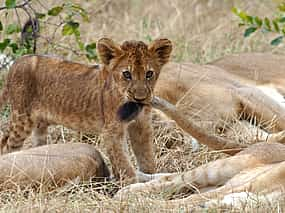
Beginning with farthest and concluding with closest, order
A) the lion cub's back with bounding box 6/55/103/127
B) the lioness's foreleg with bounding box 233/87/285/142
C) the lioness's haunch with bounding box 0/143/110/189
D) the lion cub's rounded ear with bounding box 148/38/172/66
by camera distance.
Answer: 1. the lioness's foreleg with bounding box 233/87/285/142
2. the lion cub's back with bounding box 6/55/103/127
3. the lion cub's rounded ear with bounding box 148/38/172/66
4. the lioness's haunch with bounding box 0/143/110/189

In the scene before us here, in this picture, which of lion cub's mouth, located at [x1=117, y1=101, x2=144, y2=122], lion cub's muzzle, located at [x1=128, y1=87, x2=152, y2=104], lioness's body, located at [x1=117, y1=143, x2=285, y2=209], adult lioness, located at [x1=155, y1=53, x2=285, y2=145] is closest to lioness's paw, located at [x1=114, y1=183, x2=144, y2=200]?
lioness's body, located at [x1=117, y1=143, x2=285, y2=209]

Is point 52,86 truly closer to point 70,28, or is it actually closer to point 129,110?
point 129,110

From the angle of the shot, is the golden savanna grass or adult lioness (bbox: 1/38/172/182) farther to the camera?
adult lioness (bbox: 1/38/172/182)

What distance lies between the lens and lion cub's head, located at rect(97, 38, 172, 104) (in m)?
4.64

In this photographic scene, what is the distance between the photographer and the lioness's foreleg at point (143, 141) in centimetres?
508

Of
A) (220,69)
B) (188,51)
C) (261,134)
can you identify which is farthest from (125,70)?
(188,51)

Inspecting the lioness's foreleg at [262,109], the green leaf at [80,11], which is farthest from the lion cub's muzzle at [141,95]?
the lioness's foreleg at [262,109]

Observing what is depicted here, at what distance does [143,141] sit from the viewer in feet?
16.8

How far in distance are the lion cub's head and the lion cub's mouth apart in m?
0.03

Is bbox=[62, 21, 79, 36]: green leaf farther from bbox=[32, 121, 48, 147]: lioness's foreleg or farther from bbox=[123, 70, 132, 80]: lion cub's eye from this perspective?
bbox=[123, 70, 132, 80]: lion cub's eye

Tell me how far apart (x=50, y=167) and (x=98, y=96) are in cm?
62

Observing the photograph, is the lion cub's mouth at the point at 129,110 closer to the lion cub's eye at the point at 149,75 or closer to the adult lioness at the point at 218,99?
the lion cub's eye at the point at 149,75

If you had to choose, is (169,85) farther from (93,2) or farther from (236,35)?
(93,2)

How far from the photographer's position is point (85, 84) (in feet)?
17.3
